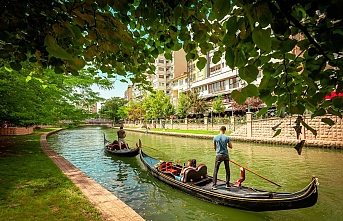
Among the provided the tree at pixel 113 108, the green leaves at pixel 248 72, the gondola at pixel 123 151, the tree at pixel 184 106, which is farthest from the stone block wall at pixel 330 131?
the tree at pixel 113 108

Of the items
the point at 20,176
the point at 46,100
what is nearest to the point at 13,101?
the point at 46,100

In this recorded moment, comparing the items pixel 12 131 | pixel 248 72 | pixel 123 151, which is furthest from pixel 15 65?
pixel 12 131

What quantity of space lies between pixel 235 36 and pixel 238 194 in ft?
21.0

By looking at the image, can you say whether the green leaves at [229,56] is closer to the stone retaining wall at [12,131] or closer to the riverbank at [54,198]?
the riverbank at [54,198]

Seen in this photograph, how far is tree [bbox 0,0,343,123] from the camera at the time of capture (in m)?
1.58

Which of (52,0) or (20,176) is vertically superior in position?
(52,0)

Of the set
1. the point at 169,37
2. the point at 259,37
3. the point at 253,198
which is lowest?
the point at 253,198

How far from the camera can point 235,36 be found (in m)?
1.63

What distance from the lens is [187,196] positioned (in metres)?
8.34

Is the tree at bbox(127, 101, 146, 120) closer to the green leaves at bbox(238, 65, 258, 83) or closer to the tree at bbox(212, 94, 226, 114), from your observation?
the tree at bbox(212, 94, 226, 114)

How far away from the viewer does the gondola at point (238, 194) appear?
595 centimetres

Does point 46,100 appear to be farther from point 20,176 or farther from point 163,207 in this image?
point 163,207

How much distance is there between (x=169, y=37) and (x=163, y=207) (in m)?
5.94

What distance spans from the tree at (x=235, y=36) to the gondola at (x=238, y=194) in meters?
4.19
